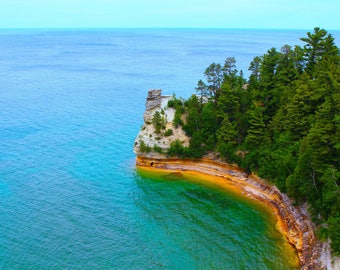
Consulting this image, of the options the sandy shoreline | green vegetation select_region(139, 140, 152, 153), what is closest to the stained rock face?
green vegetation select_region(139, 140, 152, 153)

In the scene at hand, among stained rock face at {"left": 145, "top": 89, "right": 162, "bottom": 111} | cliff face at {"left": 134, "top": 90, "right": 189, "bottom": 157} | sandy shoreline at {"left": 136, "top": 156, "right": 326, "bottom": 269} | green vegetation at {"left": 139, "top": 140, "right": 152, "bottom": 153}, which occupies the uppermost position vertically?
stained rock face at {"left": 145, "top": 89, "right": 162, "bottom": 111}

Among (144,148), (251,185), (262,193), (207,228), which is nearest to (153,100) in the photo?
(144,148)

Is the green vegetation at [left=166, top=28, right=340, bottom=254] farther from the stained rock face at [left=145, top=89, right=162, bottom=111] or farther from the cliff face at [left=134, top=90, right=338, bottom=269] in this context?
the stained rock face at [left=145, top=89, right=162, bottom=111]

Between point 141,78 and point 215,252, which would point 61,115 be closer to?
point 141,78

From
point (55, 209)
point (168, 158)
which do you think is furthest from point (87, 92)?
point (55, 209)

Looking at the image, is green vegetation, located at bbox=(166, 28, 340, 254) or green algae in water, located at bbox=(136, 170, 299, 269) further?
green vegetation, located at bbox=(166, 28, 340, 254)

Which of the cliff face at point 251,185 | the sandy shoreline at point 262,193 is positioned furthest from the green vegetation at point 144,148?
the sandy shoreline at point 262,193
